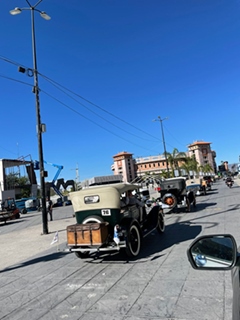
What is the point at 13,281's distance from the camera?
241 inches

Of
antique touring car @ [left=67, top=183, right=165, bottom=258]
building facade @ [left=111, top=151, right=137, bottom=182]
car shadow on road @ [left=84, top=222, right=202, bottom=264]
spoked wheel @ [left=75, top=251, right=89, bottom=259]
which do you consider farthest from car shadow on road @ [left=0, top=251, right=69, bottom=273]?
building facade @ [left=111, top=151, right=137, bottom=182]

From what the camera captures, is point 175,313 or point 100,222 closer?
point 175,313

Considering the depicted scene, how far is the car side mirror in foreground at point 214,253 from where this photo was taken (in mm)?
2162

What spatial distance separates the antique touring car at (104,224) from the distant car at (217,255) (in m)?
4.25

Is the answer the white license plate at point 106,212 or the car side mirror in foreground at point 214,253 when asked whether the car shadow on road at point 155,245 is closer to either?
the white license plate at point 106,212

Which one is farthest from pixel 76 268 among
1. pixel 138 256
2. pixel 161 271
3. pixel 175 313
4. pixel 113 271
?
pixel 175 313

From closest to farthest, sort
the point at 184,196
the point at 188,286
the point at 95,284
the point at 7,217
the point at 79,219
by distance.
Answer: the point at 188,286, the point at 95,284, the point at 79,219, the point at 184,196, the point at 7,217

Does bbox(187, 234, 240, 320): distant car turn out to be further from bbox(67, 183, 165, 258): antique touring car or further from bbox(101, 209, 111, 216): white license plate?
bbox(101, 209, 111, 216): white license plate

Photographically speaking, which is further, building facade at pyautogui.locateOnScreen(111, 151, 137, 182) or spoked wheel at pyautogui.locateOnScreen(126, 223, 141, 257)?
building facade at pyautogui.locateOnScreen(111, 151, 137, 182)

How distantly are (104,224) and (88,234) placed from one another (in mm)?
472

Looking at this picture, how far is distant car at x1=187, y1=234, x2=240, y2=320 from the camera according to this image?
206 cm

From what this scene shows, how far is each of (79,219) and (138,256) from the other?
6.45ft

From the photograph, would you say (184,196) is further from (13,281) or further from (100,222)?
(13,281)

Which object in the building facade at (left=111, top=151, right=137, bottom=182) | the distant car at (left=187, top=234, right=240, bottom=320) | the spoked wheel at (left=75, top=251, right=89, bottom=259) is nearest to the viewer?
the distant car at (left=187, top=234, right=240, bottom=320)
